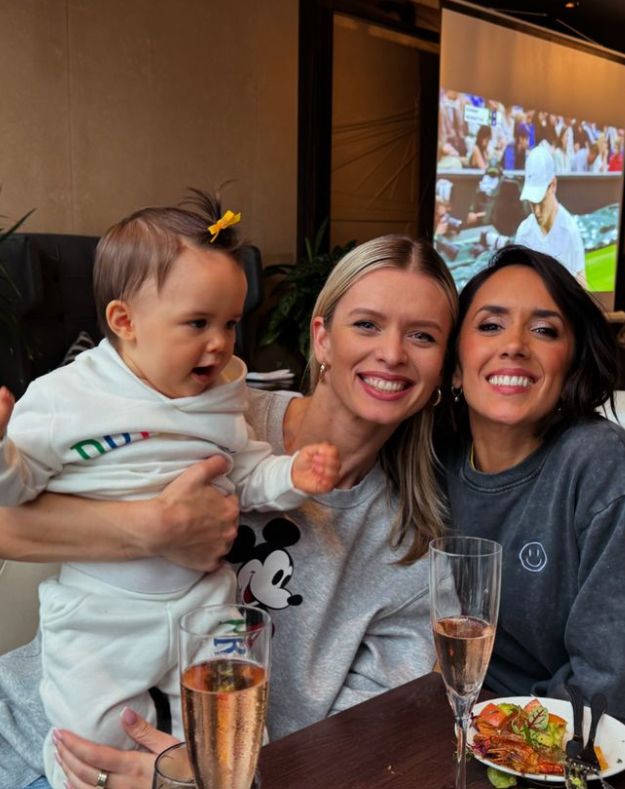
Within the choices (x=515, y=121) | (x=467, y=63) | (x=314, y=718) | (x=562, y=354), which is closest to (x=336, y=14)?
(x=467, y=63)

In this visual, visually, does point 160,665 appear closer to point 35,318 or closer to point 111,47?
point 35,318

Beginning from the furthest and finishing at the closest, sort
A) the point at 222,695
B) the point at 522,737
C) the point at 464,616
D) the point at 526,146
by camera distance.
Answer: the point at 526,146, the point at 522,737, the point at 464,616, the point at 222,695

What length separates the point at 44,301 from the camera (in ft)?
14.3

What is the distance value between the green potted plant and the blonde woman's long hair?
151 inches

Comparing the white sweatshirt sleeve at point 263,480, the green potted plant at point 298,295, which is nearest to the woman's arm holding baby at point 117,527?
the white sweatshirt sleeve at point 263,480

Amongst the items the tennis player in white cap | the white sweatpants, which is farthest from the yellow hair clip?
the tennis player in white cap

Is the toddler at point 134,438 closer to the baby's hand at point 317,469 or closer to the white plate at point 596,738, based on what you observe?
the baby's hand at point 317,469

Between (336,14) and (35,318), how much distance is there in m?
3.25

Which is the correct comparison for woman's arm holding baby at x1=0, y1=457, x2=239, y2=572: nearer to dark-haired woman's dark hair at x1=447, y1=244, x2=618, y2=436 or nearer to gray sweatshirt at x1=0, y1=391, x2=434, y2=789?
gray sweatshirt at x1=0, y1=391, x2=434, y2=789

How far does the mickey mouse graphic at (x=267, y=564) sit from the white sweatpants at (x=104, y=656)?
0.62 feet

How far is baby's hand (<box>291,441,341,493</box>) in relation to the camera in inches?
56.1

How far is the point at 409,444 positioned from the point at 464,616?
816mm

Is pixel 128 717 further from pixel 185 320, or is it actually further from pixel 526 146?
pixel 526 146

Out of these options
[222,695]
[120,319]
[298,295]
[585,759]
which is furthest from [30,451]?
[298,295]
